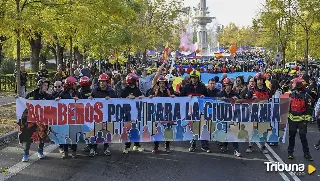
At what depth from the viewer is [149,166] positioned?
875cm

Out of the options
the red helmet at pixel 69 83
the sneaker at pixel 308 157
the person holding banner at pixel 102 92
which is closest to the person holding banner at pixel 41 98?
the red helmet at pixel 69 83

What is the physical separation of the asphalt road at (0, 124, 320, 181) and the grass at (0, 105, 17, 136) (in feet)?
5.23

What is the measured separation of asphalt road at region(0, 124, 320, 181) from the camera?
7.95 metres

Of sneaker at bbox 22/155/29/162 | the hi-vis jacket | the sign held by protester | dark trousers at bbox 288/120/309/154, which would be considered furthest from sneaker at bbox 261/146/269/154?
sneaker at bbox 22/155/29/162

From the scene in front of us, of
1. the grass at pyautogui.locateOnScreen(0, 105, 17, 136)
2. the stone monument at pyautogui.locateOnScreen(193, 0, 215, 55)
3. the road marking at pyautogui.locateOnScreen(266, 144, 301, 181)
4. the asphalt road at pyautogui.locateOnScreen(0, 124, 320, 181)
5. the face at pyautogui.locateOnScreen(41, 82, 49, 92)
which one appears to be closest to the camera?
the road marking at pyautogui.locateOnScreen(266, 144, 301, 181)

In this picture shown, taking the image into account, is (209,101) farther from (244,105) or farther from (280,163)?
(280,163)

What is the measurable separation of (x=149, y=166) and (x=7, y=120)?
22.0ft

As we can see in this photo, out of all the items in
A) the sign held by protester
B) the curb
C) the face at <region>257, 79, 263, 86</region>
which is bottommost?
the curb

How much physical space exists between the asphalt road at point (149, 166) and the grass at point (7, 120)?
62.8 inches

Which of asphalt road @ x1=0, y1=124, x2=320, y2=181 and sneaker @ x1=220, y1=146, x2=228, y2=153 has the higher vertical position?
sneaker @ x1=220, y1=146, x2=228, y2=153

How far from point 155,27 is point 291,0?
15030 mm

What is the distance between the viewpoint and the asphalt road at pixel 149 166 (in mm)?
7953

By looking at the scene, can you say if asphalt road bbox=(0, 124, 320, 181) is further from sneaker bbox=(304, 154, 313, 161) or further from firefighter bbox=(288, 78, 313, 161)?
firefighter bbox=(288, 78, 313, 161)

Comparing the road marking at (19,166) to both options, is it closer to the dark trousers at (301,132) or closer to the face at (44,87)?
the face at (44,87)
